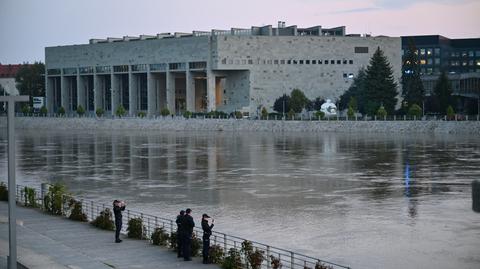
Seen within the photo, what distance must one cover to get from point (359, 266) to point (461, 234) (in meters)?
6.12

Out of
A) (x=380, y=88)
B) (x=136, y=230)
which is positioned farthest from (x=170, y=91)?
(x=136, y=230)

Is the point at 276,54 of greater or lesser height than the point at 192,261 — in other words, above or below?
above

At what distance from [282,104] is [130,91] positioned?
33396 millimetres

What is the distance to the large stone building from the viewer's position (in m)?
132

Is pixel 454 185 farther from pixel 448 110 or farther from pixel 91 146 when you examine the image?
pixel 448 110

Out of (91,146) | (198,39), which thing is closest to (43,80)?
(198,39)

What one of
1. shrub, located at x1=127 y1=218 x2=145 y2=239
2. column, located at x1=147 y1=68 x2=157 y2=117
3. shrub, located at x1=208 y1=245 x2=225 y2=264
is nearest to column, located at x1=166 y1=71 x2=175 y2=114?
column, located at x1=147 y1=68 x2=157 y2=117

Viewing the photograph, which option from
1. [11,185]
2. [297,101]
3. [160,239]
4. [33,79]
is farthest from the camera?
[33,79]

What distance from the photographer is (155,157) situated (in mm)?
64688

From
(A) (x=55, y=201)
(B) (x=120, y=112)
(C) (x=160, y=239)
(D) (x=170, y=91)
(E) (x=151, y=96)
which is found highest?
(D) (x=170, y=91)

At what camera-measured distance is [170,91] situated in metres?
140

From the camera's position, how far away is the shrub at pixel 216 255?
19.9 m

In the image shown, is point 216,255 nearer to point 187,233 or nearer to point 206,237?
point 206,237

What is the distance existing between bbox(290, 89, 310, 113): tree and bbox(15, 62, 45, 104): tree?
7383 cm
